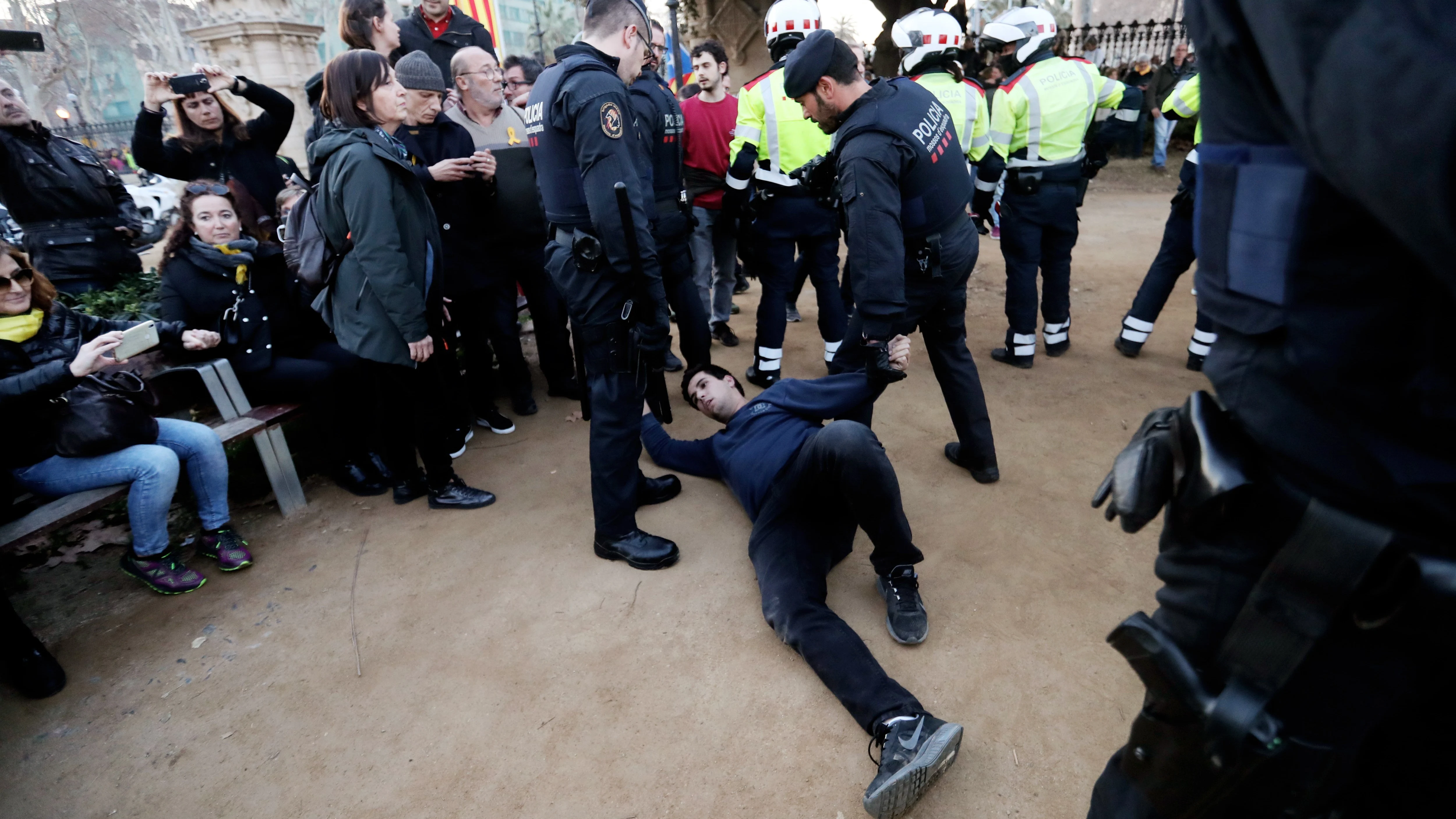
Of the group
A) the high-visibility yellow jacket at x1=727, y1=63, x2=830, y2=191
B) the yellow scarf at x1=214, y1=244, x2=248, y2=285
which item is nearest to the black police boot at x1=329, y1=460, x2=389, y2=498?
the yellow scarf at x1=214, y1=244, x2=248, y2=285

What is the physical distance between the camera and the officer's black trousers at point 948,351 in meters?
3.02

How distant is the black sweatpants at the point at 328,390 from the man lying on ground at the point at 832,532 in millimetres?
1764

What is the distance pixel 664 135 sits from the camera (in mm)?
3311

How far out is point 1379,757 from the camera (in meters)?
1.14

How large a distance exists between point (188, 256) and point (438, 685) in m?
2.32

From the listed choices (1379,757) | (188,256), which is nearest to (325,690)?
(188,256)

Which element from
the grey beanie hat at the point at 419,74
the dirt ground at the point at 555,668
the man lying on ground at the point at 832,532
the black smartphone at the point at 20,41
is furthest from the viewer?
the black smartphone at the point at 20,41

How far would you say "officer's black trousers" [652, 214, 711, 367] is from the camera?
335cm

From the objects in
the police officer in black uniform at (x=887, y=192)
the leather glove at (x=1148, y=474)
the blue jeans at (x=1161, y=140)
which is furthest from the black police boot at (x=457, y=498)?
the blue jeans at (x=1161, y=140)

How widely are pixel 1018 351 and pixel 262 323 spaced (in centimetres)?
415

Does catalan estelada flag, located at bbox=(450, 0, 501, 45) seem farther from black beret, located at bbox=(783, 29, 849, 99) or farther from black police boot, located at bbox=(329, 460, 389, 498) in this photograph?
black beret, located at bbox=(783, 29, 849, 99)

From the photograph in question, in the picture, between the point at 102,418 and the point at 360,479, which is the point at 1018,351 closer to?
the point at 360,479

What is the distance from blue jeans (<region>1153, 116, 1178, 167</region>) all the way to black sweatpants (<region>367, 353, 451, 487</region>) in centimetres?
1189

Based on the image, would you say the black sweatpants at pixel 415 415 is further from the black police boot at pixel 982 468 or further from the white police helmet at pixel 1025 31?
the white police helmet at pixel 1025 31
